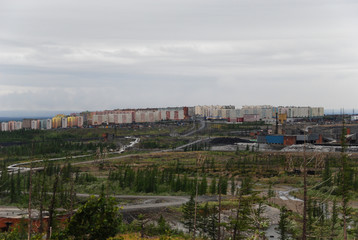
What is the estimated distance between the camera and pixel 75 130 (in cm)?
11012

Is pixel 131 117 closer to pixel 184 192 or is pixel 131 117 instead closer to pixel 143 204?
pixel 184 192

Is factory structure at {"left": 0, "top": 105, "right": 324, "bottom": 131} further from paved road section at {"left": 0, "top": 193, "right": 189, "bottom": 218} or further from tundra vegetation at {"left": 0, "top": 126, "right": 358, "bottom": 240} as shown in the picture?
paved road section at {"left": 0, "top": 193, "right": 189, "bottom": 218}

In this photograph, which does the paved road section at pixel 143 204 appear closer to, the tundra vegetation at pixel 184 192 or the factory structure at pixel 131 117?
the tundra vegetation at pixel 184 192

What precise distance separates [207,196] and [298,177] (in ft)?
60.1

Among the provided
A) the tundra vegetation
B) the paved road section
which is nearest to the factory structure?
the tundra vegetation

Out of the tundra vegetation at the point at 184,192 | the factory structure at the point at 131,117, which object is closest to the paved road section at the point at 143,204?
the tundra vegetation at the point at 184,192

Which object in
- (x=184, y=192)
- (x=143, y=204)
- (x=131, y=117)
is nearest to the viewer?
(x=143, y=204)

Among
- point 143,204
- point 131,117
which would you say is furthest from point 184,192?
point 131,117

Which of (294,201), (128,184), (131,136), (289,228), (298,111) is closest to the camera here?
(289,228)

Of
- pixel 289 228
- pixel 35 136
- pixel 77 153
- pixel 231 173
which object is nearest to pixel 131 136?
pixel 35 136

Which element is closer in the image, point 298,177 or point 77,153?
point 298,177

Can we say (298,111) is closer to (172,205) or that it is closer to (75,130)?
(75,130)

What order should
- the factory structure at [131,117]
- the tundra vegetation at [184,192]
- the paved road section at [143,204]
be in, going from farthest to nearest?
the factory structure at [131,117], the paved road section at [143,204], the tundra vegetation at [184,192]

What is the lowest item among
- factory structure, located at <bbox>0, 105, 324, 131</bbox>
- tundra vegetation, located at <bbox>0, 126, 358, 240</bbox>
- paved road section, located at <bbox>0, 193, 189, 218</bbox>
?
paved road section, located at <bbox>0, 193, 189, 218</bbox>
